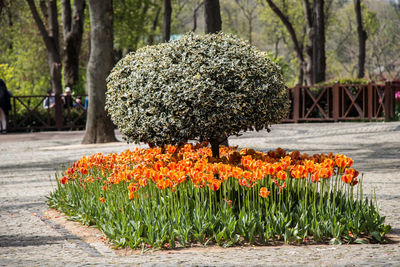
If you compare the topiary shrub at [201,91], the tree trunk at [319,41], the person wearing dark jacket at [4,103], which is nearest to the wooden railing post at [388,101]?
the tree trunk at [319,41]

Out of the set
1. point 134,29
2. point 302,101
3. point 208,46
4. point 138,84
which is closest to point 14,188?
point 138,84

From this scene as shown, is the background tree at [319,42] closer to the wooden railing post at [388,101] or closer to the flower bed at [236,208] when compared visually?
the wooden railing post at [388,101]

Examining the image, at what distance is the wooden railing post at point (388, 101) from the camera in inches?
892

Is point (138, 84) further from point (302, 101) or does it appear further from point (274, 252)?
point (302, 101)

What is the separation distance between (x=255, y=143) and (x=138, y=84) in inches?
371

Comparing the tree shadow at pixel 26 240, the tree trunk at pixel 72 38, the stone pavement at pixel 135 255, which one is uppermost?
the tree trunk at pixel 72 38

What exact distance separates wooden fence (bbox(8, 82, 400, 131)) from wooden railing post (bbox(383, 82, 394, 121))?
96 cm

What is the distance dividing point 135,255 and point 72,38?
23.9 metres

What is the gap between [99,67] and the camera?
1686cm

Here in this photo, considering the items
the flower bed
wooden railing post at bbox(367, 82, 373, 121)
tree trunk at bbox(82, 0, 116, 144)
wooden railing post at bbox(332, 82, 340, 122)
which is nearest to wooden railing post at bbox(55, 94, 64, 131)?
tree trunk at bbox(82, 0, 116, 144)

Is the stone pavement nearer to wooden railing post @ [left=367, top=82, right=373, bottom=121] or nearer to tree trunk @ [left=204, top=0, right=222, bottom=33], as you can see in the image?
tree trunk @ [left=204, top=0, right=222, bottom=33]

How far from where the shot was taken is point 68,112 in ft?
86.2

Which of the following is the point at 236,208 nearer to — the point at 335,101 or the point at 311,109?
the point at 335,101

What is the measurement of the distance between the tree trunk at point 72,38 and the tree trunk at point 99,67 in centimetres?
1110
